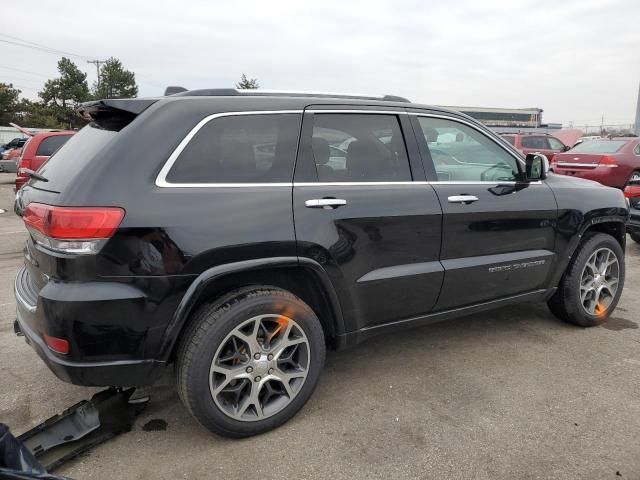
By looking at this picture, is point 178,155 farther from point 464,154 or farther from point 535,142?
point 535,142

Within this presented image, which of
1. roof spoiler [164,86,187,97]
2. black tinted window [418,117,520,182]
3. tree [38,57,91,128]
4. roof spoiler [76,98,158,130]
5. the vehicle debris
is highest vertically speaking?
tree [38,57,91,128]

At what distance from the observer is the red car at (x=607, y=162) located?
34.5ft

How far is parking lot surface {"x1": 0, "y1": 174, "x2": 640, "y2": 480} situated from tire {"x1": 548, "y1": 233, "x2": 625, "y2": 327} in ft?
0.58

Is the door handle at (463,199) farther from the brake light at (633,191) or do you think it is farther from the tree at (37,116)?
the tree at (37,116)

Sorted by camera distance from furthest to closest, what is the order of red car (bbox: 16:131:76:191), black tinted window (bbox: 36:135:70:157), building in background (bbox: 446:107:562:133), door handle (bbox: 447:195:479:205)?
building in background (bbox: 446:107:562:133)
black tinted window (bbox: 36:135:70:157)
red car (bbox: 16:131:76:191)
door handle (bbox: 447:195:479:205)

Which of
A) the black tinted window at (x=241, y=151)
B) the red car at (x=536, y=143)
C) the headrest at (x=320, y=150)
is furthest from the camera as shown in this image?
the red car at (x=536, y=143)

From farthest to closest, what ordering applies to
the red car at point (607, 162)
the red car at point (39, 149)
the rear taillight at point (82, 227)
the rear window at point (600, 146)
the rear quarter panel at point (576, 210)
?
1. the rear window at point (600, 146)
2. the red car at point (607, 162)
3. the red car at point (39, 149)
4. the rear quarter panel at point (576, 210)
5. the rear taillight at point (82, 227)

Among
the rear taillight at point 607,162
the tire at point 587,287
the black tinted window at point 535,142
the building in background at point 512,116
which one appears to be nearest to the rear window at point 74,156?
the tire at point 587,287

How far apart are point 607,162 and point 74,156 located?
10941mm

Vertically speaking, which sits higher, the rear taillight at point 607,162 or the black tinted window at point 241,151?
the black tinted window at point 241,151

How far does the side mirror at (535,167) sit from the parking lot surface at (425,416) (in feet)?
4.16

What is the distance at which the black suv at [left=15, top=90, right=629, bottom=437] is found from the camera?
225 centimetres

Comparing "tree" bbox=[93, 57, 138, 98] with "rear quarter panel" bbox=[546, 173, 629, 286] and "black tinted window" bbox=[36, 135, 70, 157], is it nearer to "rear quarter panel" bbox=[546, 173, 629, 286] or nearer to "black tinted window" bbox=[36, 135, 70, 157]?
Answer: "black tinted window" bbox=[36, 135, 70, 157]

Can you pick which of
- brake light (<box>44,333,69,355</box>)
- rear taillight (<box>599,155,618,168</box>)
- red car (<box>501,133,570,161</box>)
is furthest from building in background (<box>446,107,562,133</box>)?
brake light (<box>44,333,69,355</box>)
